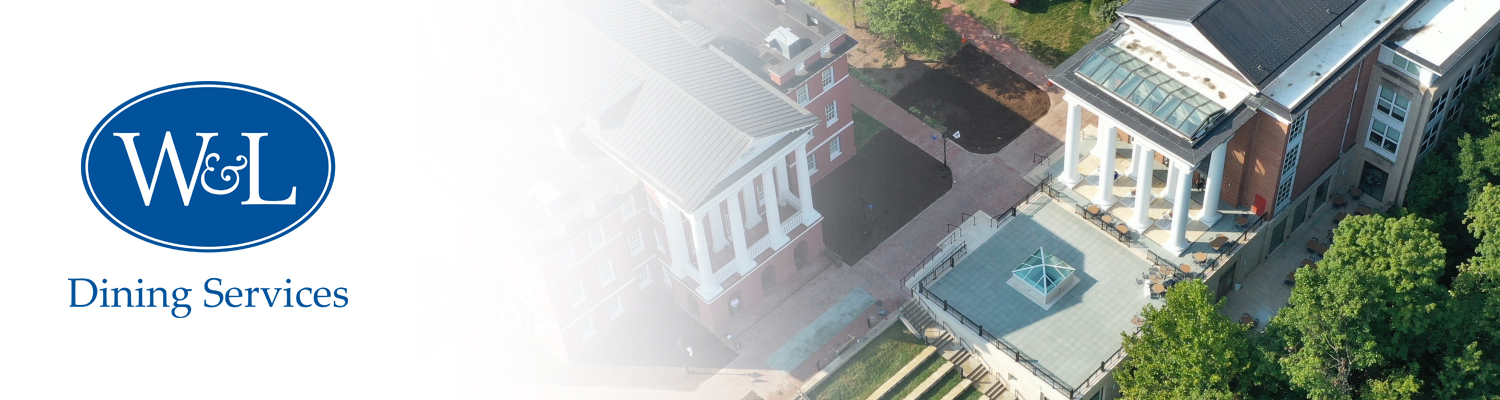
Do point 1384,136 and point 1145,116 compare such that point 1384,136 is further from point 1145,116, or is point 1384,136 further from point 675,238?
point 675,238

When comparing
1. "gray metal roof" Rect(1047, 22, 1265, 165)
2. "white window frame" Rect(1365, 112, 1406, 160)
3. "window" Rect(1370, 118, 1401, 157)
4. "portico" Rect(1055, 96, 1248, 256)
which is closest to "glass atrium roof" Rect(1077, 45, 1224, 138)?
"gray metal roof" Rect(1047, 22, 1265, 165)

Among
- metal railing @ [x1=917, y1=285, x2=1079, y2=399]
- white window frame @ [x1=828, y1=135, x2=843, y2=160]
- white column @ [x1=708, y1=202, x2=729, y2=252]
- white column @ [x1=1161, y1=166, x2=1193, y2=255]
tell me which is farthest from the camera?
white window frame @ [x1=828, y1=135, x2=843, y2=160]

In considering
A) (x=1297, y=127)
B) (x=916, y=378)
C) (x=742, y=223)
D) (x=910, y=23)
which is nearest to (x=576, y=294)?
(x=742, y=223)

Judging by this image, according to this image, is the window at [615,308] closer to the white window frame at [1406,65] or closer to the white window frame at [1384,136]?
the white window frame at [1384,136]

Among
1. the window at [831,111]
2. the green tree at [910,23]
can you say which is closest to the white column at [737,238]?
the window at [831,111]

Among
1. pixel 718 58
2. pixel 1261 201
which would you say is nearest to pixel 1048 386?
pixel 1261 201

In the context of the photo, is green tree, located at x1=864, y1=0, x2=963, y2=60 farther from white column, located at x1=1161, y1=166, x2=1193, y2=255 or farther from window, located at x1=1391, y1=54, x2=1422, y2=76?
window, located at x1=1391, y1=54, x2=1422, y2=76
